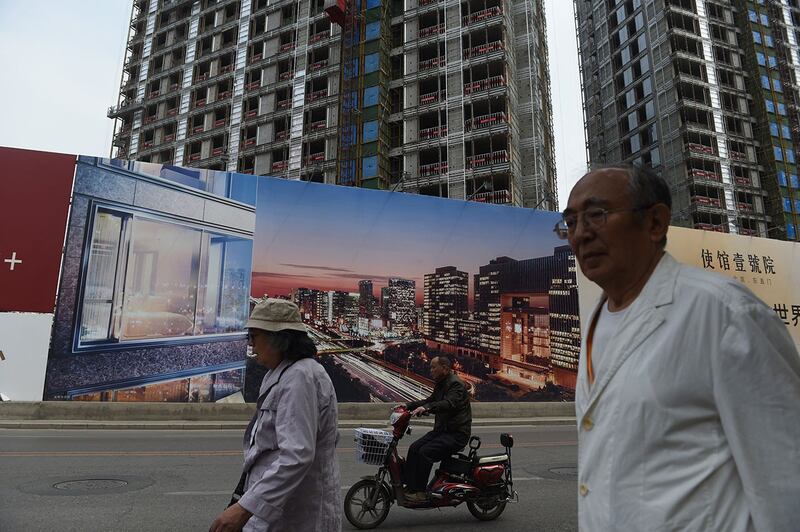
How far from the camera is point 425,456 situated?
5.29 m

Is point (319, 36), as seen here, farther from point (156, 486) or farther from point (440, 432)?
point (440, 432)

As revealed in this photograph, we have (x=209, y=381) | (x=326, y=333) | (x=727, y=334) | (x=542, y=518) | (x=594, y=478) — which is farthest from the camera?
(x=326, y=333)

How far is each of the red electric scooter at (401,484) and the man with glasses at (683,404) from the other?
4023 mm

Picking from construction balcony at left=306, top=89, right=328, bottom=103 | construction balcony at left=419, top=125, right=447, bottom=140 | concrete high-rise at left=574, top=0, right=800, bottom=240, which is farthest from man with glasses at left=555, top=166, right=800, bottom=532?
concrete high-rise at left=574, top=0, right=800, bottom=240

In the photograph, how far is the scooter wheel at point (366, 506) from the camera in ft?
17.0

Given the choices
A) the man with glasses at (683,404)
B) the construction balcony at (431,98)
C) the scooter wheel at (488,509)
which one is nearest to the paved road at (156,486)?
the scooter wheel at (488,509)

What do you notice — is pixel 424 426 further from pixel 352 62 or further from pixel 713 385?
pixel 352 62

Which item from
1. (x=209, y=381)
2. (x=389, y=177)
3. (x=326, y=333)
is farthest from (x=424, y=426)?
(x=389, y=177)

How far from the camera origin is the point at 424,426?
1427cm

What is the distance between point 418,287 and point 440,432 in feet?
47.7

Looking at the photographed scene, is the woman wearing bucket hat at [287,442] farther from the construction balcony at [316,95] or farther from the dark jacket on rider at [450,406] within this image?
the construction balcony at [316,95]

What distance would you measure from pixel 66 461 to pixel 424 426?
8944mm

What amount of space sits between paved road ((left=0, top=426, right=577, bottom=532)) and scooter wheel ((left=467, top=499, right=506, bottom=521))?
0.11 m

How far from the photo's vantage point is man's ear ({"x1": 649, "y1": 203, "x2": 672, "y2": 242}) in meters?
1.52
